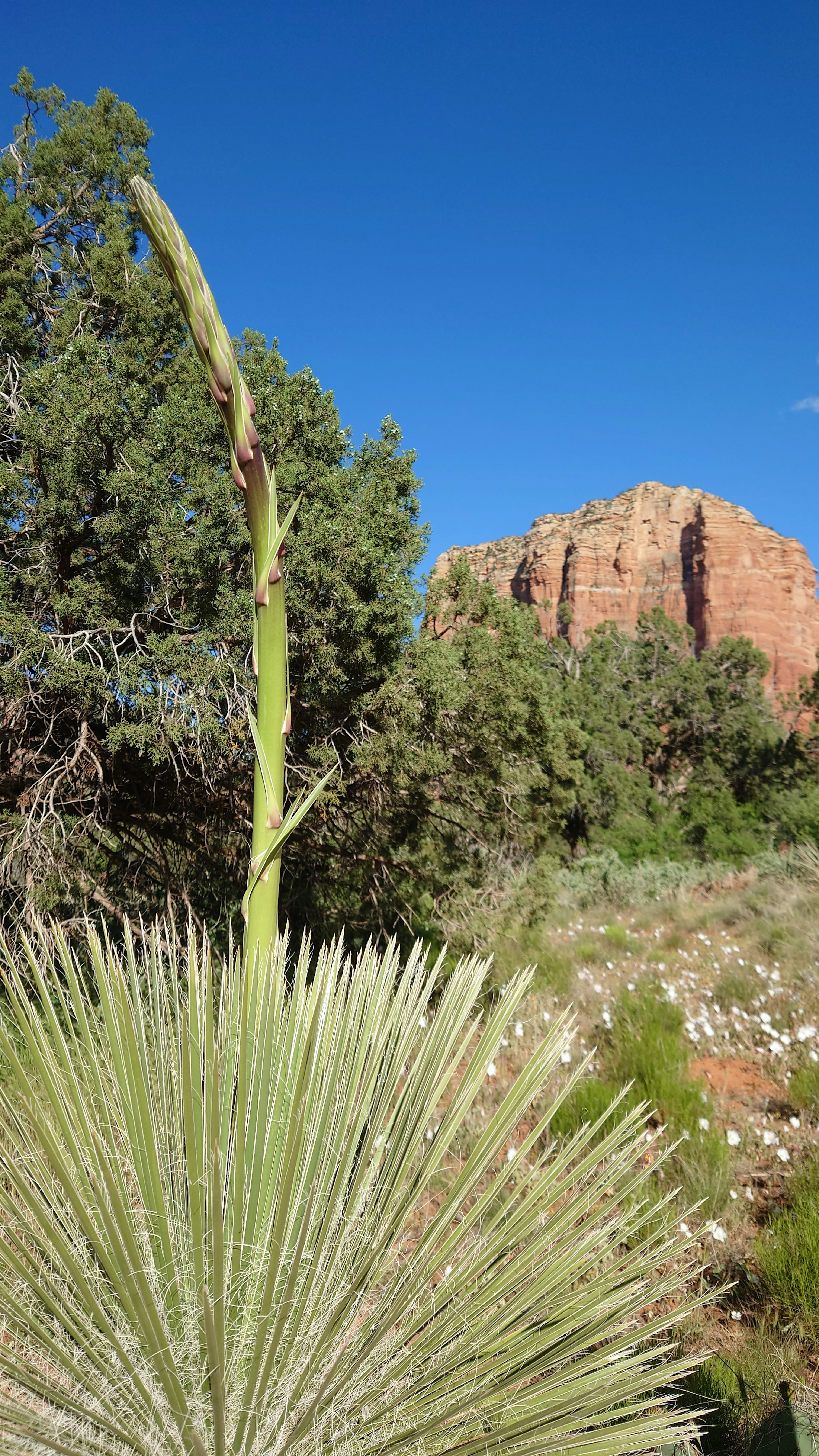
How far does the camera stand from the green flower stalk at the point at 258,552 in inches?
37.6

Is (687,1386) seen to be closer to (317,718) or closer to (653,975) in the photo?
(653,975)

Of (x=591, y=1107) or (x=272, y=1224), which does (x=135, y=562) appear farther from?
(x=272, y=1224)

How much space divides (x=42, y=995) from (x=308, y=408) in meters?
5.44

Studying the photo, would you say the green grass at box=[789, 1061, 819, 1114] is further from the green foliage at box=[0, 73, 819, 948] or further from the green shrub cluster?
the green foliage at box=[0, 73, 819, 948]

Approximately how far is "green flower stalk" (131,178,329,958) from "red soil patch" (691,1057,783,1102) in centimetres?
378

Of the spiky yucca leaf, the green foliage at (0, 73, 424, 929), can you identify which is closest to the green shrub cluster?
the spiky yucca leaf

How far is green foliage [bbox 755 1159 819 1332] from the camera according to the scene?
2.56m

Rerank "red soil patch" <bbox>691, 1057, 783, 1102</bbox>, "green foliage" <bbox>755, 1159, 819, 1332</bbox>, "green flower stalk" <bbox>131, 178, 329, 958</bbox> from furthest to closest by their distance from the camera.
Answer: "red soil patch" <bbox>691, 1057, 783, 1102</bbox>, "green foliage" <bbox>755, 1159, 819, 1332</bbox>, "green flower stalk" <bbox>131, 178, 329, 958</bbox>

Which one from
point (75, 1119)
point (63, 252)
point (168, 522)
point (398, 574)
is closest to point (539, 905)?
point (398, 574)

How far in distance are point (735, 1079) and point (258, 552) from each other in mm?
4450

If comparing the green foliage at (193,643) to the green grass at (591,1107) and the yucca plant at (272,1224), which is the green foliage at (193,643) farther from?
the yucca plant at (272,1224)

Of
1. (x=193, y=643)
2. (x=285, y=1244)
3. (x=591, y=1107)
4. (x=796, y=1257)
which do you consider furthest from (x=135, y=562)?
(x=796, y=1257)

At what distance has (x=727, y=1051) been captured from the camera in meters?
4.52

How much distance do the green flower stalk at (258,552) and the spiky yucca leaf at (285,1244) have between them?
0.58 feet
